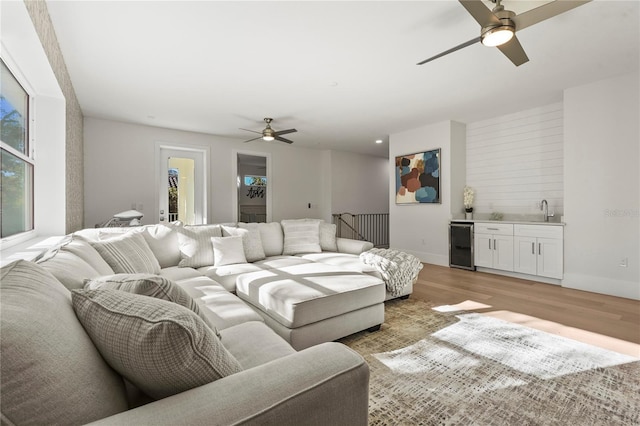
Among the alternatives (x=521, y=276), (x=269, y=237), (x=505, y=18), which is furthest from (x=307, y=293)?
(x=521, y=276)

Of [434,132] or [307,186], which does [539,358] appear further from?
[307,186]

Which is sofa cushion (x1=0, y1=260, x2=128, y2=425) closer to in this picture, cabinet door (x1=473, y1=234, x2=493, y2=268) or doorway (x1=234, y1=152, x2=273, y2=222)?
cabinet door (x1=473, y1=234, x2=493, y2=268)

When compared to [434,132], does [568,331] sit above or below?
below

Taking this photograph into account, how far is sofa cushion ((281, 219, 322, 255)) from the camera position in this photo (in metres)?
3.99

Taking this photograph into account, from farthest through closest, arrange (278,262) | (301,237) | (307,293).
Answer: (301,237) < (278,262) < (307,293)

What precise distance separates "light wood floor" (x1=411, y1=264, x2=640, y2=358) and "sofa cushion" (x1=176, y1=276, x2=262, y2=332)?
221 cm

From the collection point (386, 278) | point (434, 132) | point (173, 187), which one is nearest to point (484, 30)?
point (386, 278)

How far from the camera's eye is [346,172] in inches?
305

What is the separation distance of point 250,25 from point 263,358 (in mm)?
2446

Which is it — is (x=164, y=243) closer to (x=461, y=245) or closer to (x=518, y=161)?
(x=461, y=245)

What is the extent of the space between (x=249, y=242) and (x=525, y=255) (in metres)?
3.90

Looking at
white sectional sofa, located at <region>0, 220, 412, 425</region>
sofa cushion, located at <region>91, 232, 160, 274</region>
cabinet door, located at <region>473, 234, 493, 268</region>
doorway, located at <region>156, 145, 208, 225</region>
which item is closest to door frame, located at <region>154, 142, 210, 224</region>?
doorway, located at <region>156, 145, 208, 225</region>

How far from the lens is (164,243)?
10.6 ft

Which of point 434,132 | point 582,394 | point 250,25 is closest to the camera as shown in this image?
point 582,394
